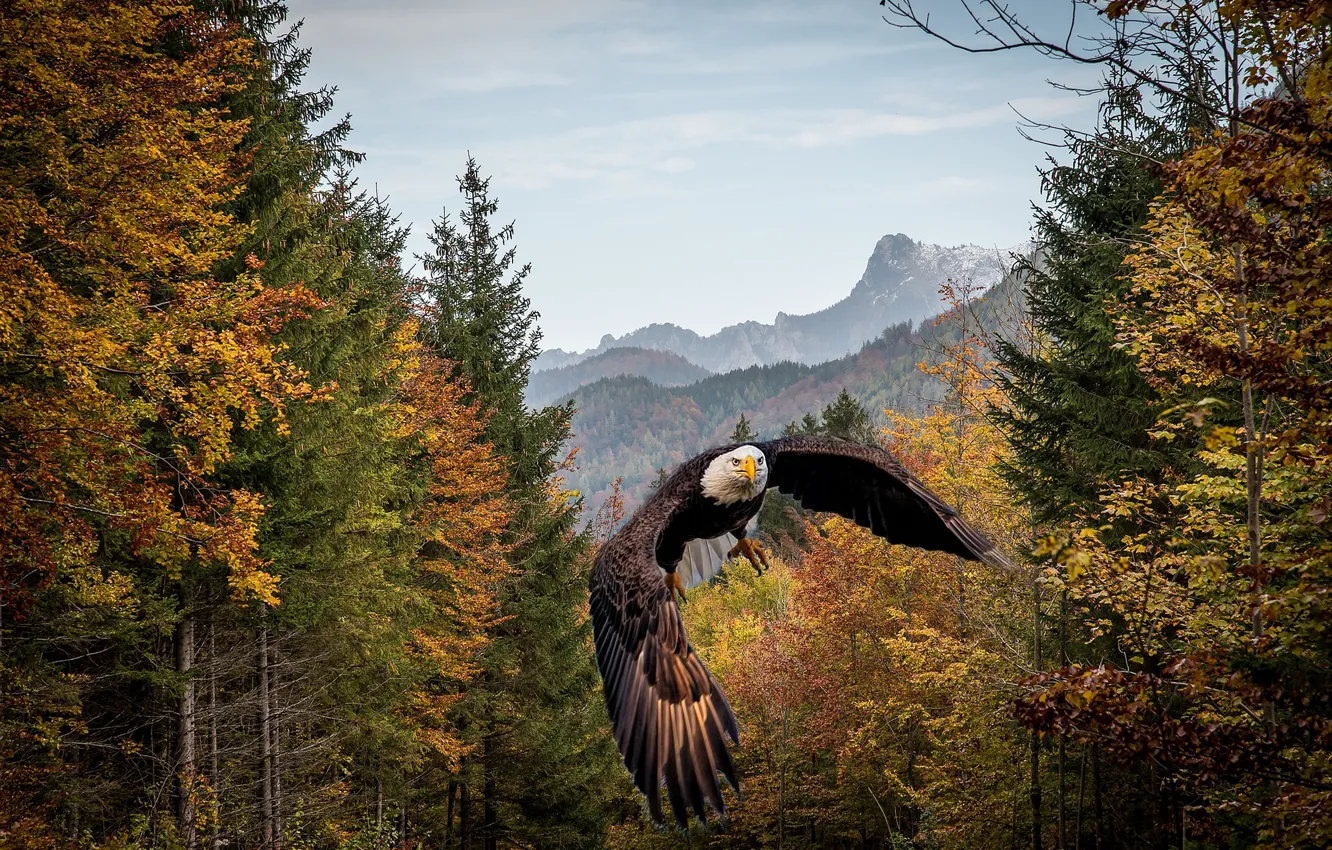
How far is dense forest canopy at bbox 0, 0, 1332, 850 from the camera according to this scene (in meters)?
5.34

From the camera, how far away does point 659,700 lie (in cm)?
453

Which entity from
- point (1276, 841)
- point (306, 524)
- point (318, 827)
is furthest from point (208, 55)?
point (318, 827)

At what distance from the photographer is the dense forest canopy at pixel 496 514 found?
210 inches

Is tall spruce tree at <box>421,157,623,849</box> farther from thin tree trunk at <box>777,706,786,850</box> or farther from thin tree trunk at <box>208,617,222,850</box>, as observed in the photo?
thin tree trunk at <box>208,617,222,850</box>

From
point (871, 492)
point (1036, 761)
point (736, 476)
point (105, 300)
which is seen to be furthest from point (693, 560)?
point (1036, 761)

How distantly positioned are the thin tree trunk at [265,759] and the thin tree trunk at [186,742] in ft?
4.20

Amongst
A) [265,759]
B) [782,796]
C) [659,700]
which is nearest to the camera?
[659,700]

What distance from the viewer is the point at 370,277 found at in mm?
15000

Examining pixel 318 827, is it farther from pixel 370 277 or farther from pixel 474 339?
pixel 474 339

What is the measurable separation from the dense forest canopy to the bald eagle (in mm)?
1312

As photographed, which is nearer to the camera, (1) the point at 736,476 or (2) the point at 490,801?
(1) the point at 736,476

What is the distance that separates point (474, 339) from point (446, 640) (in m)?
7.13

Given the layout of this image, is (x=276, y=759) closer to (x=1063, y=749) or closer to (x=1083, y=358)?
(x=1063, y=749)

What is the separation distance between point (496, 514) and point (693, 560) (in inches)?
347
